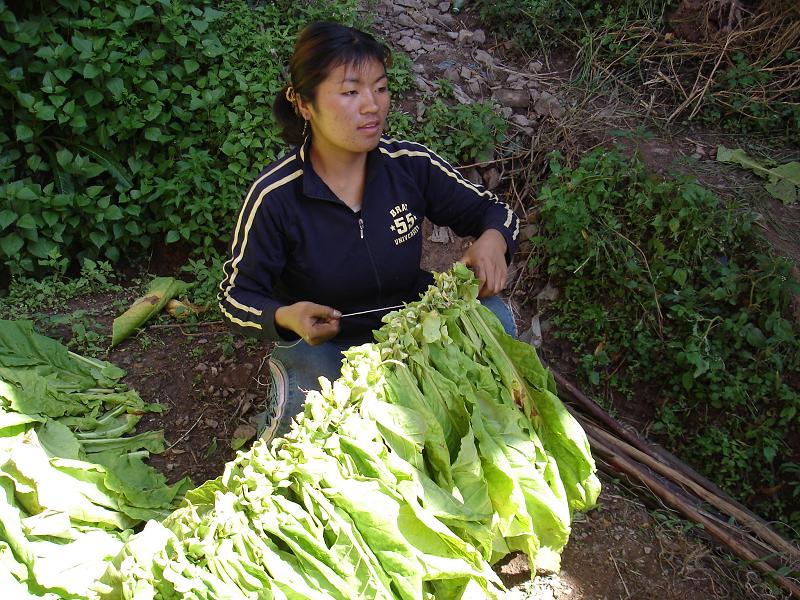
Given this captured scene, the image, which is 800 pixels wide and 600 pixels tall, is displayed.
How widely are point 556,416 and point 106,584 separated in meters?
1.29

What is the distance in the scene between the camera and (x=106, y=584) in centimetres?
148

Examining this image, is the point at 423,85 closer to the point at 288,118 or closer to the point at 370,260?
the point at 288,118

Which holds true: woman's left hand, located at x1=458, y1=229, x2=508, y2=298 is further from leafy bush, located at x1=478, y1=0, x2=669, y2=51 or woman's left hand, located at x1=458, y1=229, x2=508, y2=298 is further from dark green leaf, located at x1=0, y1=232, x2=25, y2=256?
leafy bush, located at x1=478, y1=0, x2=669, y2=51

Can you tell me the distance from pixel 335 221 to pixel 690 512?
68.5 inches

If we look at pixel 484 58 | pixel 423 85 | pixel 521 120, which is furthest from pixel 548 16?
pixel 423 85

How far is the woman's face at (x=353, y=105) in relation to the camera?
2.40 metres

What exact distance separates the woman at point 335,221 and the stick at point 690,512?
78 cm

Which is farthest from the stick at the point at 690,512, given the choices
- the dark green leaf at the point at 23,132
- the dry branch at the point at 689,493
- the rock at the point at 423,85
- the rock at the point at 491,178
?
the dark green leaf at the point at 23,132

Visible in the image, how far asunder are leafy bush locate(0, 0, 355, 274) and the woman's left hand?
187cm

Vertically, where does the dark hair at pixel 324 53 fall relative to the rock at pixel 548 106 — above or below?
above

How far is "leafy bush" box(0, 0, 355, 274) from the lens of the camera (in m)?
3.85

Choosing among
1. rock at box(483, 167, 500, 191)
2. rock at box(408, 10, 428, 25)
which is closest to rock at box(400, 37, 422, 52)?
rock at box(408, 10, 428, 25)

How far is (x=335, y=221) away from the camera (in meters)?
2.58

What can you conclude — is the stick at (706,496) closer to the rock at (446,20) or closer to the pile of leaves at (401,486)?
the pile of leaves at (401,486)
